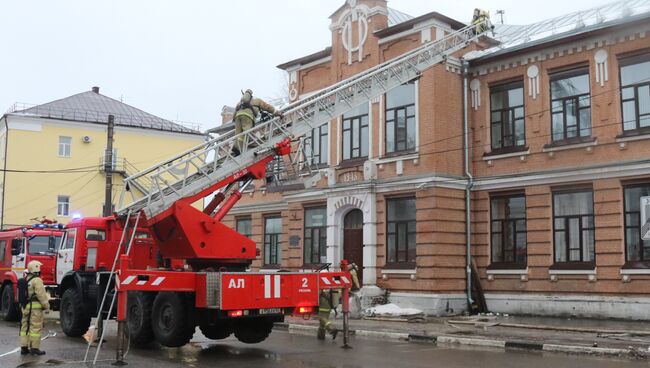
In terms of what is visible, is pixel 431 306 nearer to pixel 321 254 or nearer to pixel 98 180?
pixel 321 254

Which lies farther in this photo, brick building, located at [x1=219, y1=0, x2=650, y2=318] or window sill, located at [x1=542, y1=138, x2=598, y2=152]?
window sill, located at [x1=542, y1=138, x2=598, y2=152]

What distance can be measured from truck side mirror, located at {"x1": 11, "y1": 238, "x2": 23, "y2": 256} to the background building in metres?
23.9

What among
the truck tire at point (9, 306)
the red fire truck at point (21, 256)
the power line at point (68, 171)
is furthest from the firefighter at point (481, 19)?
the power line at point (68, 171)

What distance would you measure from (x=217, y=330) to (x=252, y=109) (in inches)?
181

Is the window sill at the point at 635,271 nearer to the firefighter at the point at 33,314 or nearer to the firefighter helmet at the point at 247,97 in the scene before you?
the firefighter helmet at the point at 247,97

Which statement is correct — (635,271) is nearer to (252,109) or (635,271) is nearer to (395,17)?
(252,109)

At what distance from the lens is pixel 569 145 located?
797 inches

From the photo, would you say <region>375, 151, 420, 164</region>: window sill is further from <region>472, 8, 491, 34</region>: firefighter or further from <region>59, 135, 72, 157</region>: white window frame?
<region>59, 135, 72, 157</region>: white window frame

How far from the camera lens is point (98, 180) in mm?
49000

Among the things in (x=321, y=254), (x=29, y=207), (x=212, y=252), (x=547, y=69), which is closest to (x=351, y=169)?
(x=321, y=254)

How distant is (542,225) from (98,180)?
1424 inches

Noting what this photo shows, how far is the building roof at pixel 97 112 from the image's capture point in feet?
155

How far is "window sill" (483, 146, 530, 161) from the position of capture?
69.9 ft

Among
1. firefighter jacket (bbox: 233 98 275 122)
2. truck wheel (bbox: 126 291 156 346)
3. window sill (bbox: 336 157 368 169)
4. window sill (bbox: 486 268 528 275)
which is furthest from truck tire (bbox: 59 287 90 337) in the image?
window sill (bbox: 486 268 528 275)
